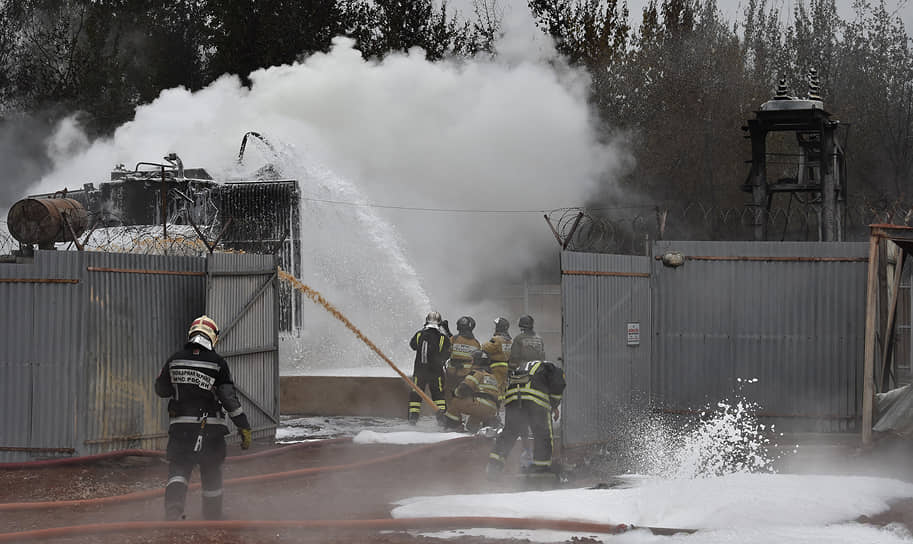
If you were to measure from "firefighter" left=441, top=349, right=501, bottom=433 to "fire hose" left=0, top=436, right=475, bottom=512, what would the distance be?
1.81 feet

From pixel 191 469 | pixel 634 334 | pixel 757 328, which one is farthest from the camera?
pixel 757 328

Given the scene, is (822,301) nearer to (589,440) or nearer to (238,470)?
(589,440)

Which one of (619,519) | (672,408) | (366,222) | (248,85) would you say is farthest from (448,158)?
(619,519)

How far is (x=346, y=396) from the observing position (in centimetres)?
1500

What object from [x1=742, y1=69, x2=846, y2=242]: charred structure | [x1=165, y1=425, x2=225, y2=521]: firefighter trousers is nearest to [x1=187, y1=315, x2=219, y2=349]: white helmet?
[x1=165, y1=425, x2=225, y2=521]: firefighter trousers

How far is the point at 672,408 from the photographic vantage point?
11852 millimetres

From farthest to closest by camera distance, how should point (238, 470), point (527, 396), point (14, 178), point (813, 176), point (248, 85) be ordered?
point (14, 178) → point (248, 85) → point (813, 176) → point (238, 470) → point (527, 396)

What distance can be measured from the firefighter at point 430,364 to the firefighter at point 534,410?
13.7ft

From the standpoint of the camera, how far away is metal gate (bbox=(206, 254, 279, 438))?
11.8m

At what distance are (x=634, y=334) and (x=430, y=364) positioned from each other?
10.7 ft

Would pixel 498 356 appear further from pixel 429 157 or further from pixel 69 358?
pixel 429 157

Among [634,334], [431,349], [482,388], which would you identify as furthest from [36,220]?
[634,334]

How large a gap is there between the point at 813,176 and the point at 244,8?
23.3 metres

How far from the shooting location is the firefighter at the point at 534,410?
921cm
